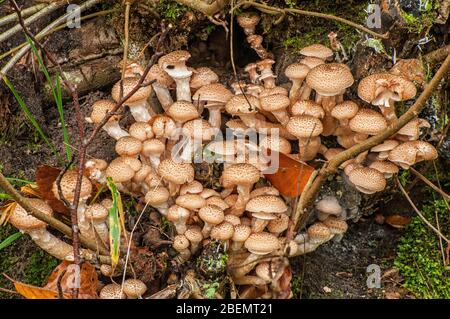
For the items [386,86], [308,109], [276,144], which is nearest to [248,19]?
[308,109]

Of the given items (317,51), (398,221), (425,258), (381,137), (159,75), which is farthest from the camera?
(398,221)

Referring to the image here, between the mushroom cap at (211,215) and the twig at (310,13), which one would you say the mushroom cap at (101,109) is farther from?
the twig at (310,13)

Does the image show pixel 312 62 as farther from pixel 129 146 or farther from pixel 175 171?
pixel 129 146

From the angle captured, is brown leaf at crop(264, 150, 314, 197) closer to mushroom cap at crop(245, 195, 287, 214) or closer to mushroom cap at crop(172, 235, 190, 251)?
mushroom cap at crop(245, 195, 287, 214)

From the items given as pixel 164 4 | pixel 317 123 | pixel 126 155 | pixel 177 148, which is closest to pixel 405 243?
pixel 317 123
